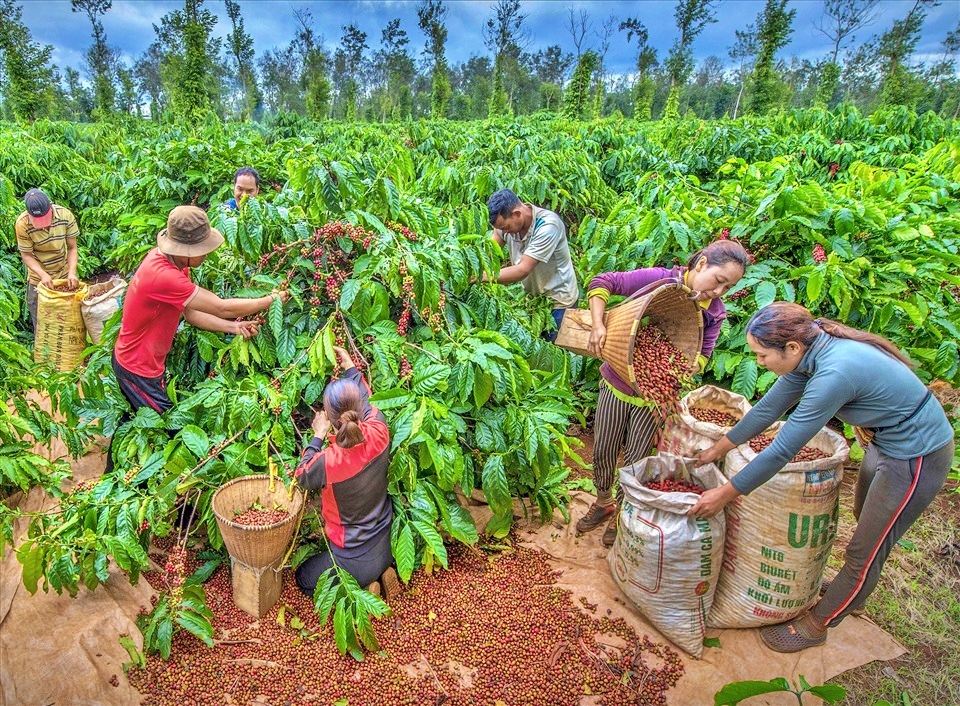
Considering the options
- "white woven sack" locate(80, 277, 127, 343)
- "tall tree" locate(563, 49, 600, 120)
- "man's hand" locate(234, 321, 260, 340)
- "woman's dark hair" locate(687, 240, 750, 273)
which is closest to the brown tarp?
"woman's dark hair" locate(687, 240, 750, 273)

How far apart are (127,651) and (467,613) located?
45.9 inches

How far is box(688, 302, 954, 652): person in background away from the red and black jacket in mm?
1109

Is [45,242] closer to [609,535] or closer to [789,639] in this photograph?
[609,535]

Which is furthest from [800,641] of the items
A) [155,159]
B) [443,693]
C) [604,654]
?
[155,159]

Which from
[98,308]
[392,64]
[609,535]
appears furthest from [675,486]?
[392,64]

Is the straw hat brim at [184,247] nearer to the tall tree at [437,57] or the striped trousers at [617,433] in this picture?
the striped trousers at [617,433]

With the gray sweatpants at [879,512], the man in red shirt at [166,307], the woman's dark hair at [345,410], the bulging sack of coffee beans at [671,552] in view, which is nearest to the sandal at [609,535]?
the bulging sack of coffee beans at [671,552]

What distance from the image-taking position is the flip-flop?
2.08 metres

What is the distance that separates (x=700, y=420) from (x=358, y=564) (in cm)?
149

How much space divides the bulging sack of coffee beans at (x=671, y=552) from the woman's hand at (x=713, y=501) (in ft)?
0.10

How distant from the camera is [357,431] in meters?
1.83

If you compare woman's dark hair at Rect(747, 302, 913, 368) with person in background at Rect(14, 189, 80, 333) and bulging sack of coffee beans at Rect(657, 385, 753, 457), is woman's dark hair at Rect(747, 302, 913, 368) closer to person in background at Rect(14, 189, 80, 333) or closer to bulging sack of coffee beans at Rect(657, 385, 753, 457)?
bulging sack of coffee beans at Rect(657, 385, 753, 457)

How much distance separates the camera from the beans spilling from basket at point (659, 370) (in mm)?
2244

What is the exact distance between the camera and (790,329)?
1.74 metres
